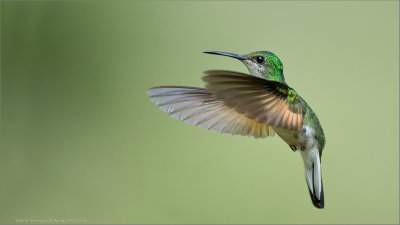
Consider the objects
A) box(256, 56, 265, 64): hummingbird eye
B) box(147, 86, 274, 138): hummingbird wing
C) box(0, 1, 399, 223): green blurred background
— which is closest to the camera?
box(147, 86, 274, 138): hummingbird wing

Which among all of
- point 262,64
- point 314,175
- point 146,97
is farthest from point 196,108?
point 146,97

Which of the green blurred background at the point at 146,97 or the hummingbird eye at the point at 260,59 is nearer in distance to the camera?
the hummingbird eye at the point at 260,59

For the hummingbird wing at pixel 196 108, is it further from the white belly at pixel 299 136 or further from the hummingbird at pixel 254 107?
the white belly at pixel 299 136

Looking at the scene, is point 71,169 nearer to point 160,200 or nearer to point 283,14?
point 160,200

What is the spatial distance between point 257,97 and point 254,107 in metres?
0.03

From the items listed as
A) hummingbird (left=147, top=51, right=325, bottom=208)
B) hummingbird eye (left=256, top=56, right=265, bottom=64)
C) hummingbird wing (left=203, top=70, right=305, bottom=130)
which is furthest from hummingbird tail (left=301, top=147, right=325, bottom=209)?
hummingbird eye (left=256, top=56, right=265, bottom=64)

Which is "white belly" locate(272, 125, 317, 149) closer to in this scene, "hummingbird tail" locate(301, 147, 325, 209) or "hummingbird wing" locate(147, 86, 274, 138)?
"hummingbird tail" locate(301, 147, 325, 209)

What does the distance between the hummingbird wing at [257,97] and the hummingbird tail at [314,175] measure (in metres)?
0.17

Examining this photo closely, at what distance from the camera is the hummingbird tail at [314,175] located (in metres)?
1.28

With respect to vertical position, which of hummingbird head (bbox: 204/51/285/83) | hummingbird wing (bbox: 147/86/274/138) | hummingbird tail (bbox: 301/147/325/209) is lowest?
hummingbird tail (bbox: 301/147/325/209)

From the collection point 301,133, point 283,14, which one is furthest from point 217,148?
point 301,133

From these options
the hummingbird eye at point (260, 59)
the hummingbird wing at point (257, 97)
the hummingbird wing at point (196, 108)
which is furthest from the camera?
the hummingbird eye at point (260, 59)

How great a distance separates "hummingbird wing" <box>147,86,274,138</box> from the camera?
1236mm

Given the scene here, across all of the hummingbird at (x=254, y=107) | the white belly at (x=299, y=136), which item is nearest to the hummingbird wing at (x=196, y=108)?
the hummingbird at (x=254, y=107)
